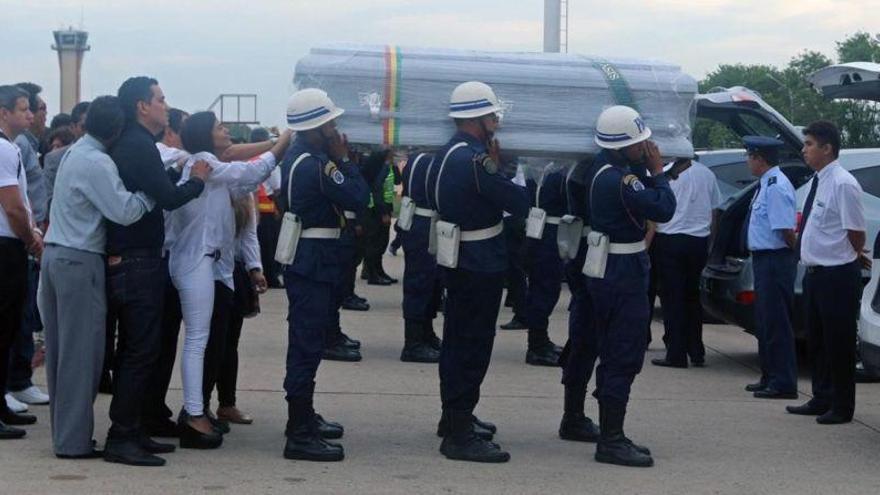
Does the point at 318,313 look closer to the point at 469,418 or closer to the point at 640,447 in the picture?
the point at 469,418

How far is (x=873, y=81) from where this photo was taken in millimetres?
9086

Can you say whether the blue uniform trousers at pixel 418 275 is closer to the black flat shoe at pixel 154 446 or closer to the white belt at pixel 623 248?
the white belt at pixel 623 248

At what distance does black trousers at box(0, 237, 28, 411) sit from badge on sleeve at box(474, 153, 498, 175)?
2532 mm

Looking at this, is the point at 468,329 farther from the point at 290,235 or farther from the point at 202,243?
the point at 202,243

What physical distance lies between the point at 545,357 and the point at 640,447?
3.65m

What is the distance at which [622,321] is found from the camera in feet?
25.5

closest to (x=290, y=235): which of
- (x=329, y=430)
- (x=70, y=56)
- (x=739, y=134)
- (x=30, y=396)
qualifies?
(x=329, y=430)

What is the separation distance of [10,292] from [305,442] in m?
1.82

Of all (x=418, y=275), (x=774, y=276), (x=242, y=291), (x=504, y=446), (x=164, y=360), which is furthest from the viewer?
(x=418, y=275)

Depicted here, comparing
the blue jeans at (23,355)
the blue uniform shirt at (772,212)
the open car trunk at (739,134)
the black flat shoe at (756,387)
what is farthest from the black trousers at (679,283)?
the blue jeans at (23,355)

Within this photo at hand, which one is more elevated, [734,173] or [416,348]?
[734,173]

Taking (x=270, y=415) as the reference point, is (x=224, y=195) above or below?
above

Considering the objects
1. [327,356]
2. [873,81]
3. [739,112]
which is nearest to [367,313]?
[327,356]

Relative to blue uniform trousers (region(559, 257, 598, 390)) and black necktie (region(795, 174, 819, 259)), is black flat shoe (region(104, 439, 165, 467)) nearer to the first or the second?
blue uniform trousers (region(559, 257, 598, 390))
